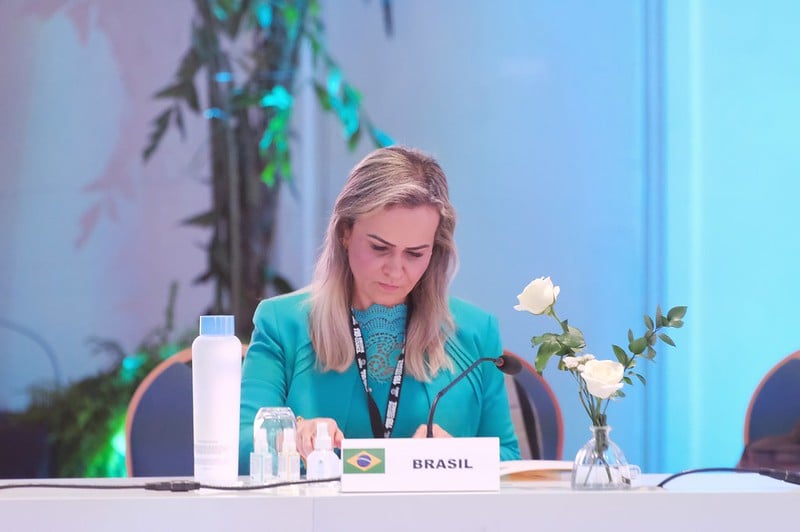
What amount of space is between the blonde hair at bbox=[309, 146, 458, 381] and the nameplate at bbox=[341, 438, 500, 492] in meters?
0.67

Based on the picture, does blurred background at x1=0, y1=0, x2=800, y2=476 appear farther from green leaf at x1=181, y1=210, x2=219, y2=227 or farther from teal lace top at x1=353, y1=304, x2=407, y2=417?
teal lace top at x1=353, y1=304, x2=407, y2=417

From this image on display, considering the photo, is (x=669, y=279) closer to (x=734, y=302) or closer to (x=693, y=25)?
(x=734, y=302)

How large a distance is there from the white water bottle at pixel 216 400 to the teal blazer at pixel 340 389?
20.7 inches

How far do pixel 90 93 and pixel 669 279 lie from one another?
1.94 m

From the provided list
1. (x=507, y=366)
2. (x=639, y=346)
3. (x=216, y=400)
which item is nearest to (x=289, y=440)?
(x=216, y=400)

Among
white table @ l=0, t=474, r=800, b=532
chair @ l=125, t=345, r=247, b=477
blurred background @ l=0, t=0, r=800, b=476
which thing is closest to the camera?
white table @ l=0, t=474, r=800, b=532

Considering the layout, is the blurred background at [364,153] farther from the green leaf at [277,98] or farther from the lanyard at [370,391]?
the lanyard at [370,391]

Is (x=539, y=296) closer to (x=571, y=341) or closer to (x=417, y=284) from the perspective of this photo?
(x=571, y=341)

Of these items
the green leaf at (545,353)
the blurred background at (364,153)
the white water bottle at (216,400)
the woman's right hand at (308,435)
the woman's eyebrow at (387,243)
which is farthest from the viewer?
the blurred background at (364,153)

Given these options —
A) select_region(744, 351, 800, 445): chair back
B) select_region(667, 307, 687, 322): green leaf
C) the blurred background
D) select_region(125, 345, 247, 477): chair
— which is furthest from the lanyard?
the blurred background

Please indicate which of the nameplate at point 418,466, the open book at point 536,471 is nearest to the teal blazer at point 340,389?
the open book at point 536,471

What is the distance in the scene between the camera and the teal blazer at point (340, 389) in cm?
195

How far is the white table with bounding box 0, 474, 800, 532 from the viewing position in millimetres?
1167

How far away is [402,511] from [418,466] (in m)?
0.08
